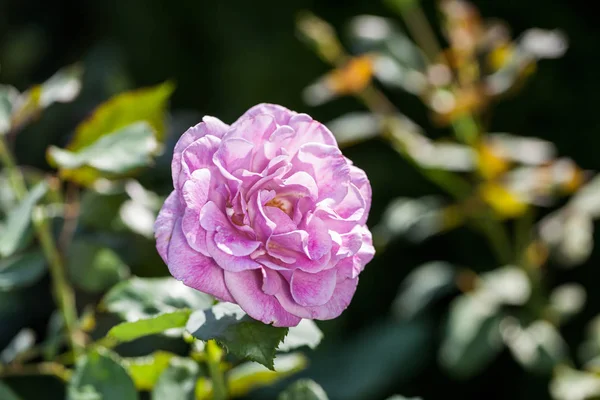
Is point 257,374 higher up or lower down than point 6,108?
lower down

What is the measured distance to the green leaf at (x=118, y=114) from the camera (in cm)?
84

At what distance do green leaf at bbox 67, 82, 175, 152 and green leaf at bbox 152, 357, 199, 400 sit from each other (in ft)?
0.88

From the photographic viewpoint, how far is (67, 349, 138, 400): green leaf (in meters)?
0.68

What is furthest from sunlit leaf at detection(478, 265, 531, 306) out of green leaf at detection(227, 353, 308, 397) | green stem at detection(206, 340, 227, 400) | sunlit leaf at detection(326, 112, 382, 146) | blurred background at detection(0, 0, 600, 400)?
green stem at detection(206, 340, 227, 400)

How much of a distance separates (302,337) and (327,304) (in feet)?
0.34

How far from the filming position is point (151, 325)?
60 centimetres

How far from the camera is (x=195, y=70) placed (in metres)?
2.01

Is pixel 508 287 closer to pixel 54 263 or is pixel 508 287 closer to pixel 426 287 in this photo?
pixel 426 287

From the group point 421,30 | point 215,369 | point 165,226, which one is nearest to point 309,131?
point 165,226

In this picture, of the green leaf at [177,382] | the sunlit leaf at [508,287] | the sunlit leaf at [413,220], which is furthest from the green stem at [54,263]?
the sunlit leaf at [508,287]

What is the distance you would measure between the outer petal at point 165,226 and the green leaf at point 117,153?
0.18 metres

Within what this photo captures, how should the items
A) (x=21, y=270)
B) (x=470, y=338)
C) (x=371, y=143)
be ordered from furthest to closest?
(x=371, y=143), (x=470, y=338), (x=21, y=270)

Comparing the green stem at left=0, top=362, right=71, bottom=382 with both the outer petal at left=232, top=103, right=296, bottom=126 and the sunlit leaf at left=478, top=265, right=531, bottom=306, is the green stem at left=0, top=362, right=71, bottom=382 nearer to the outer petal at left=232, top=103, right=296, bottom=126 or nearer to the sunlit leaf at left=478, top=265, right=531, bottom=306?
the outer petal at left=232, top=103, right=296, bottom=126

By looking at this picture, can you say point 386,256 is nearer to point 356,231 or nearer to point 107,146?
point 107,146
